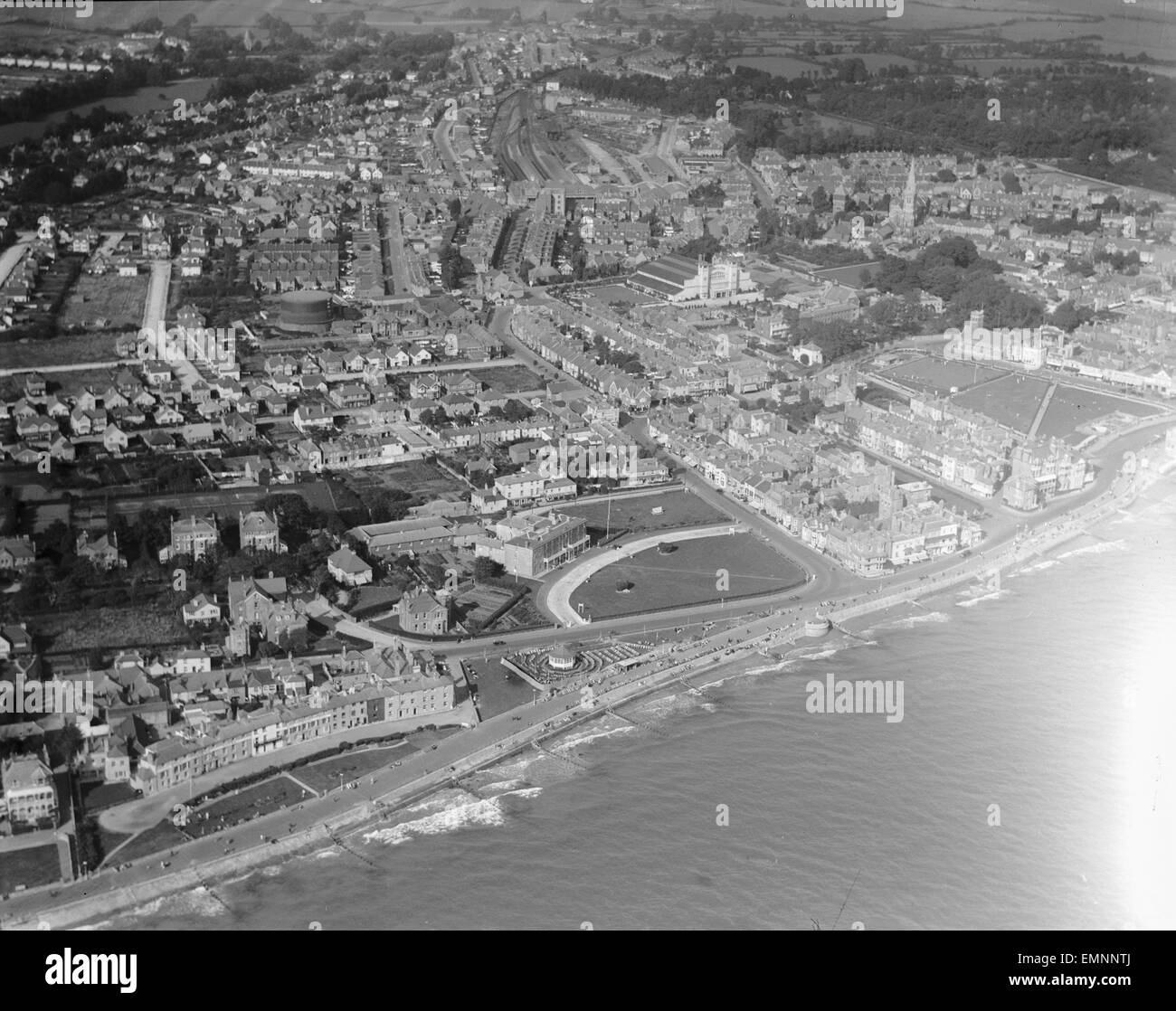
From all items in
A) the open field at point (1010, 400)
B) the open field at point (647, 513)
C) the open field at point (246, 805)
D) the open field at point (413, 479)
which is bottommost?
the open field at point (246, 805)

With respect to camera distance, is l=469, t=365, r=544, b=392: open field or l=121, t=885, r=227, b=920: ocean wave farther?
l=469, t=365, r=544, b=392: open field

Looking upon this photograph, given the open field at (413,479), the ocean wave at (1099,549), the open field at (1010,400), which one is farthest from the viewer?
the open field at (1010,400)

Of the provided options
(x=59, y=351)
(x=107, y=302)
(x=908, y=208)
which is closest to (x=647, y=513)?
(x=59, y=351)

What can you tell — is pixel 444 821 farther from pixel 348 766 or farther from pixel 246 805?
pixel 246 805

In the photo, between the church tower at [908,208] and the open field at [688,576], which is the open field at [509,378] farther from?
the church tower at [908,208]

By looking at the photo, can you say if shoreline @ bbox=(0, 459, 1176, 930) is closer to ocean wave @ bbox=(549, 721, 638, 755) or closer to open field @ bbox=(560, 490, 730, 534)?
ocean wave @ bbox=(549, 721, 638, 755)

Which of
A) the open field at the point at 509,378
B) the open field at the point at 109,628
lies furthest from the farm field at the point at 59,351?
the open field at the point at 109,628

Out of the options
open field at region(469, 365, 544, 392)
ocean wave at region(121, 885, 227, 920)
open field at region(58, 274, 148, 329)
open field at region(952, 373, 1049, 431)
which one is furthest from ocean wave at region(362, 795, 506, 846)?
open field at region(58, 274, 148, 329)
